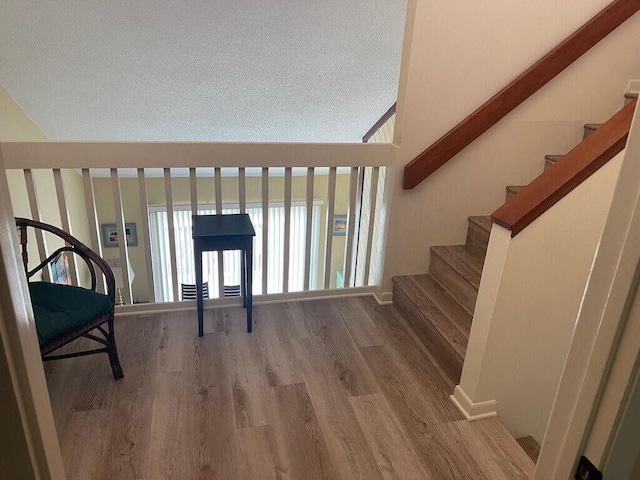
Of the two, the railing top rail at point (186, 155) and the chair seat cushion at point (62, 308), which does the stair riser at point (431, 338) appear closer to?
the railing top rail at point (186, 155)

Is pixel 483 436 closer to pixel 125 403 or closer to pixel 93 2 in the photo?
pixel 125 403

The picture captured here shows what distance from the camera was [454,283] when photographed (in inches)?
99.3

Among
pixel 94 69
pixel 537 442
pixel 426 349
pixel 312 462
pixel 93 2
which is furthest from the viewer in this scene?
pixel 94 69

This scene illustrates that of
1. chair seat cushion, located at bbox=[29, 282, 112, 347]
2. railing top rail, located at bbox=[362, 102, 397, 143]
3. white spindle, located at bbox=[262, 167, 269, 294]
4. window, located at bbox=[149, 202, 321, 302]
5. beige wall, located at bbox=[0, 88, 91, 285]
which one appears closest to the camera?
chair seat cushion, located at bbox=[29, 282, 112, 347]

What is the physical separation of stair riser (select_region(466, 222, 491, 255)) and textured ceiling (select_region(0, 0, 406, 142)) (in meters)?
1.51

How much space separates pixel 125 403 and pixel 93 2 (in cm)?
215

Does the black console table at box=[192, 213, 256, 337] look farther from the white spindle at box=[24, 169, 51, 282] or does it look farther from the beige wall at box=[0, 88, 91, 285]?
the beige wall at box=[0, 88, 91, 285]

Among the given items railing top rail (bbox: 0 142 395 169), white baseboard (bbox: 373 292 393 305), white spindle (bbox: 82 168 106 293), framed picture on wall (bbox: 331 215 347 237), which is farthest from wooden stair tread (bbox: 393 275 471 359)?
framed picture on wall (bbox: 331 215 347 237)

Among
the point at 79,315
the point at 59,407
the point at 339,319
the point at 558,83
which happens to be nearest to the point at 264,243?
the point at 339,319

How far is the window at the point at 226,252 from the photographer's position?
574 centimetres

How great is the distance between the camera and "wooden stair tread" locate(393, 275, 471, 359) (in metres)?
2.17

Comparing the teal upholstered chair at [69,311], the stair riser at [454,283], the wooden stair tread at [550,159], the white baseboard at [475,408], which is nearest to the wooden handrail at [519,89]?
the wooden stair tread at [550,159]

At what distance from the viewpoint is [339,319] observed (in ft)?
8.60

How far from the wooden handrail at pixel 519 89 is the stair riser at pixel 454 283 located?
525mm
